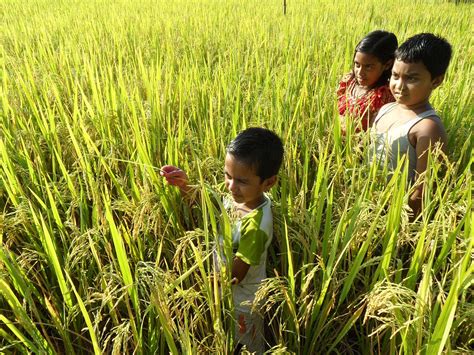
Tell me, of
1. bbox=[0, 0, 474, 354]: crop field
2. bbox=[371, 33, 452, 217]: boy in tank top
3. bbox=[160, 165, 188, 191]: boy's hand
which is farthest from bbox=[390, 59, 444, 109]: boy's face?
bbox=[160, 165, 188, 191]: boy's hand

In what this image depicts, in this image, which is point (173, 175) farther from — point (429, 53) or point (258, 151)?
point (429, 53)

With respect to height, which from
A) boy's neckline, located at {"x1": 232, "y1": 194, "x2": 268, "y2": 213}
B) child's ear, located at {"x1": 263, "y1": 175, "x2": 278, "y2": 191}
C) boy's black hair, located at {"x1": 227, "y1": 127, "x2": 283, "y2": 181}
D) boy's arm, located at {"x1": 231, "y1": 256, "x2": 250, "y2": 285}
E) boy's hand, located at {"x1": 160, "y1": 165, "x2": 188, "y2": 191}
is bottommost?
boy's arm, located at {"x1": 231, "y1": 256, "x2": 250, "y2": 285}

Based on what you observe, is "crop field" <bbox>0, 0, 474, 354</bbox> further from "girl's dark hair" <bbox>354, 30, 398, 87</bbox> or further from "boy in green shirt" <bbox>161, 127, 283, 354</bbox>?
"girl's dark hair" <bbox>354, 30, 398, 87</bbox>

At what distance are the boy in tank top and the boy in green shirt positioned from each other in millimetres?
498

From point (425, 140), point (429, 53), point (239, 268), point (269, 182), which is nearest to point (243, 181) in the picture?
point (269, 182)

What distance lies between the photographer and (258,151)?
3.17 feet

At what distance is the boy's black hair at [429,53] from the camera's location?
1.35 metres

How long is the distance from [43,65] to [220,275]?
2.29 m

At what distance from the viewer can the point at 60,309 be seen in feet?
3.43

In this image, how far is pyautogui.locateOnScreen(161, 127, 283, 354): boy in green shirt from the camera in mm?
975

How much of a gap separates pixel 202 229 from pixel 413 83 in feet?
3.11

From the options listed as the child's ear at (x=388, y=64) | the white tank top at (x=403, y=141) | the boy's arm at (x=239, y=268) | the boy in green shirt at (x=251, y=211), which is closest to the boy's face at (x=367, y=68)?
the child's ear at (x=388, y=64)

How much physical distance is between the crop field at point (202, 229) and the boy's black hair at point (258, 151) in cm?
14

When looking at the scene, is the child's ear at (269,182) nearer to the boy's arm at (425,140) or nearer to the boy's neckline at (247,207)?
the boy's neckline at (247,207)
